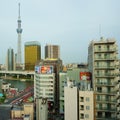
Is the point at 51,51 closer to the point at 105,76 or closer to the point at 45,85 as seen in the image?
the point at 45,85

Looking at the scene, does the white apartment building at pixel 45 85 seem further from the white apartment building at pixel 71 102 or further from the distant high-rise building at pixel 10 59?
the distant high-rise building at pixel 10 59

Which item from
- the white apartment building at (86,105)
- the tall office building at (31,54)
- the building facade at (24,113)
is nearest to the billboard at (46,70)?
the building facade at (24,113)

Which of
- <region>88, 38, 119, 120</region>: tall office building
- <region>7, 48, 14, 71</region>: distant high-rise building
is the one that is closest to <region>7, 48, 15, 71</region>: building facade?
<region>7, 48, 14, 71</region>: distant high-rise building

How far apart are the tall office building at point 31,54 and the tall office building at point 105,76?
52.5 metres

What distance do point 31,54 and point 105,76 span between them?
54.3 meters

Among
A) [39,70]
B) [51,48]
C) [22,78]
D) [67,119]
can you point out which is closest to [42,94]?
[39,70]

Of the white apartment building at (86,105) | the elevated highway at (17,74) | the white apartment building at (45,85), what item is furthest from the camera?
the elevated highway at (17,74)

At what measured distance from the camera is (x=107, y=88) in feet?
30.2

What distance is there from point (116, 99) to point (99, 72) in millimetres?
1109

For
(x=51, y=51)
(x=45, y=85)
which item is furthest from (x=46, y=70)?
(x=51, y=51)

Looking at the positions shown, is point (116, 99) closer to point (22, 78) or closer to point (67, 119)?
point (67, 119)

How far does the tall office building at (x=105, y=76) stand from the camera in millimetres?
9102

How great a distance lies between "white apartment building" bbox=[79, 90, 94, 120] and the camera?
8680 millimetres

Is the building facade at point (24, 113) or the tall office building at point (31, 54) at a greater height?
the tall office building at point (31, 54)
